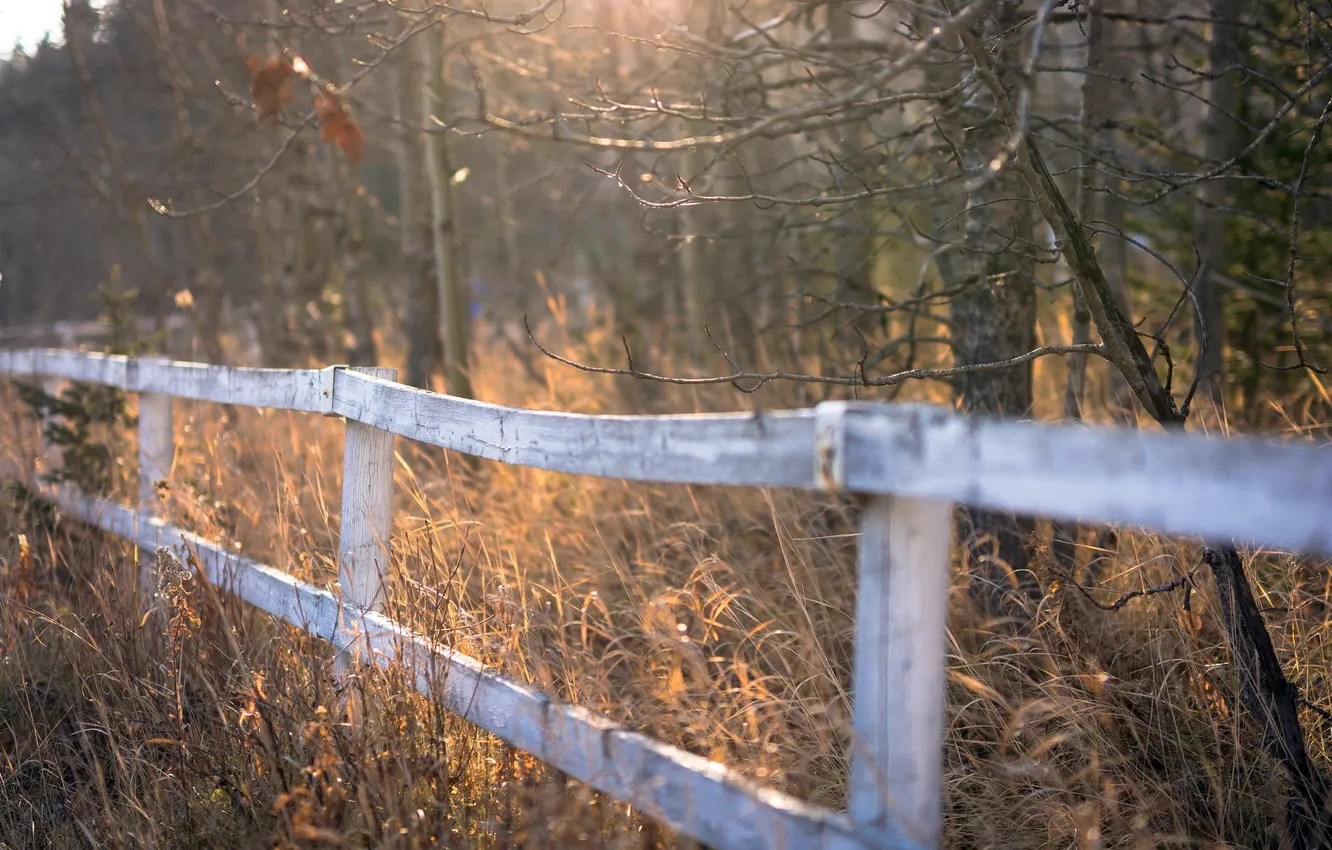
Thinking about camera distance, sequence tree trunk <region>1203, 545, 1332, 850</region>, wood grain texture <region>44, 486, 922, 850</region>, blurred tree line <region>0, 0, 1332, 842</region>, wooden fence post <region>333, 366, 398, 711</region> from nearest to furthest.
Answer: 1. wood grain texture <region>44, 486, 922, 850</region>
2. tree trunk <region>1203, 545, 1332, 850</region>
3. wooden fence post <region>333, 366, 398, 711</region>
4. blurred tree line <region>0, 0, 1332, 842</region>

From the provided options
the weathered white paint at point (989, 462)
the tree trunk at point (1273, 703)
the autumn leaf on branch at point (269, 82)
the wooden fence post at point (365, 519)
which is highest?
the autumn leaf on branch at point (269, 82)

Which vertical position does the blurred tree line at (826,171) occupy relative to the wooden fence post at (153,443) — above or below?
above

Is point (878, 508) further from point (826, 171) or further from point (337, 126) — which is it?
point (826, 171)

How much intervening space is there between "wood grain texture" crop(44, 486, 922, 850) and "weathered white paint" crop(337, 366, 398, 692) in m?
0.08

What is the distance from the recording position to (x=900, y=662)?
1822 millimetres

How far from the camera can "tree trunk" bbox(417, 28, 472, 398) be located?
6.84m

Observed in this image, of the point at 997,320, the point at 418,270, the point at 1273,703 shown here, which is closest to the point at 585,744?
the point at 1273,703

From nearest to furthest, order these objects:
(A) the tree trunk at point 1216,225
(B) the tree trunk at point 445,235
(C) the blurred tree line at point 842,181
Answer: (C) the blurred tree line at point 842,181 < (A) the tree trunk at point 1216,225 < (B) the tree trunk at point 445,235

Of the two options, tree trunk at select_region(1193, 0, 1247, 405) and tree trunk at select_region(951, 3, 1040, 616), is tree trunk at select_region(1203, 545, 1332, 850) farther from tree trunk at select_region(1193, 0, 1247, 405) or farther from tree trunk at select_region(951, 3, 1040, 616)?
tree trunk at select_region(1193, 0, 1247, 405)

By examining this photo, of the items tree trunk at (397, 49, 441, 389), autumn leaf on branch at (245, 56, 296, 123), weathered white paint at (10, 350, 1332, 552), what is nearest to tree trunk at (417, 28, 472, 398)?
tree trunk at (397, 49, 441, 389)

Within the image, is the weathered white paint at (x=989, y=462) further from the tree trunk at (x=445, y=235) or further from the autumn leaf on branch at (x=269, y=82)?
the tree trunk at (x=445, y=235)

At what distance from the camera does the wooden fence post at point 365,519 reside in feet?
10.4

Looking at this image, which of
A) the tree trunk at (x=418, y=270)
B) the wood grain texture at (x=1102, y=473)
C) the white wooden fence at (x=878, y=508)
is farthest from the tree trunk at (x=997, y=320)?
the tree trunk at (x=418, y=270)

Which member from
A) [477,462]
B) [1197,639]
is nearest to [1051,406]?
[1197,639]
